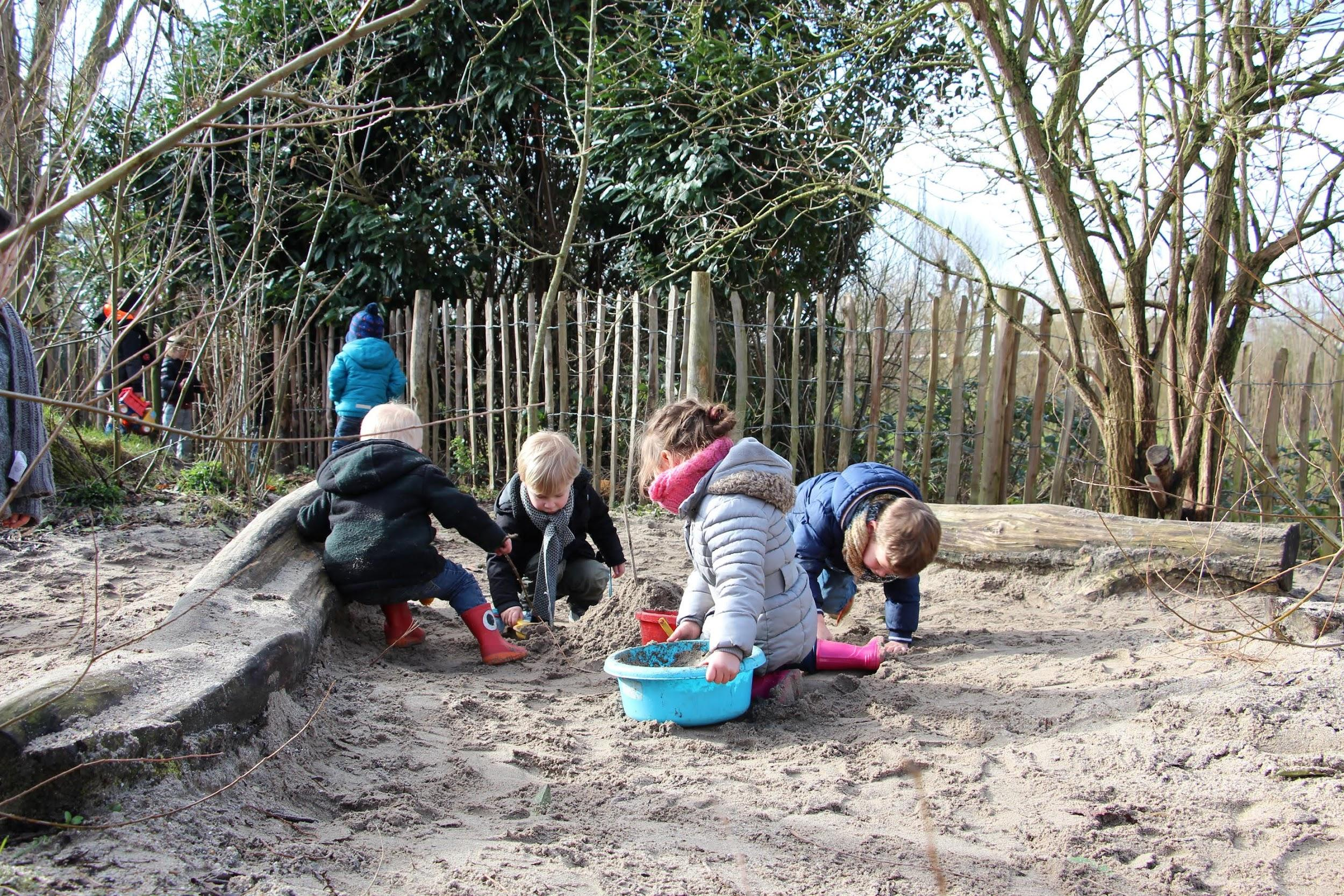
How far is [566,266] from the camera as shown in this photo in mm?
9648

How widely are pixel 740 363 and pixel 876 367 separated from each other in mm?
903

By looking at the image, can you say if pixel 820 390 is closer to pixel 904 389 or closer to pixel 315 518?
pixel 904 389

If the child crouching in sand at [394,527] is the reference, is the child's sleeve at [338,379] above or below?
above

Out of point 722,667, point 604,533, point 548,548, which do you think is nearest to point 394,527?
point 548,548

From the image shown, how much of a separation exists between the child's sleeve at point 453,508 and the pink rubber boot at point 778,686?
1.19 meters

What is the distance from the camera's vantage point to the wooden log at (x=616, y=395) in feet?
22.9

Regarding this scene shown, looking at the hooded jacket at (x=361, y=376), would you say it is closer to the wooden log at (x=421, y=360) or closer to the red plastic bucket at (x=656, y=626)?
the wooden log at (x=421, y=360)

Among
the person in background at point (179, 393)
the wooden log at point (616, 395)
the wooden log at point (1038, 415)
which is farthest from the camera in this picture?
the person in background at point (179, 393)

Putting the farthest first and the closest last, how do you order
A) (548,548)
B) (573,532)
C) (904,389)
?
(904,389)
(573,532)
(548,548)

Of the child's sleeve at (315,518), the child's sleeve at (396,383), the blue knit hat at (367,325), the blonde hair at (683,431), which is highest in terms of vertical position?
the blue knit hat at (367,325)

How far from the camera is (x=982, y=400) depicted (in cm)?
623

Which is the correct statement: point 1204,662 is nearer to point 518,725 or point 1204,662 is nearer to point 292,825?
point 518,725

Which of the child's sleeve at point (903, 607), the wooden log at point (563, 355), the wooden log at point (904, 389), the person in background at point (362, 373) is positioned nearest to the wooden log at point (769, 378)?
the wooden log at point (904, 389)

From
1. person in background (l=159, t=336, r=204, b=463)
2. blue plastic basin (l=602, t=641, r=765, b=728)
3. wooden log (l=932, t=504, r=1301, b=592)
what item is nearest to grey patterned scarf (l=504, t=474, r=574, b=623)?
blue plastic basin (l=602, t=641, r=765, b=728)
